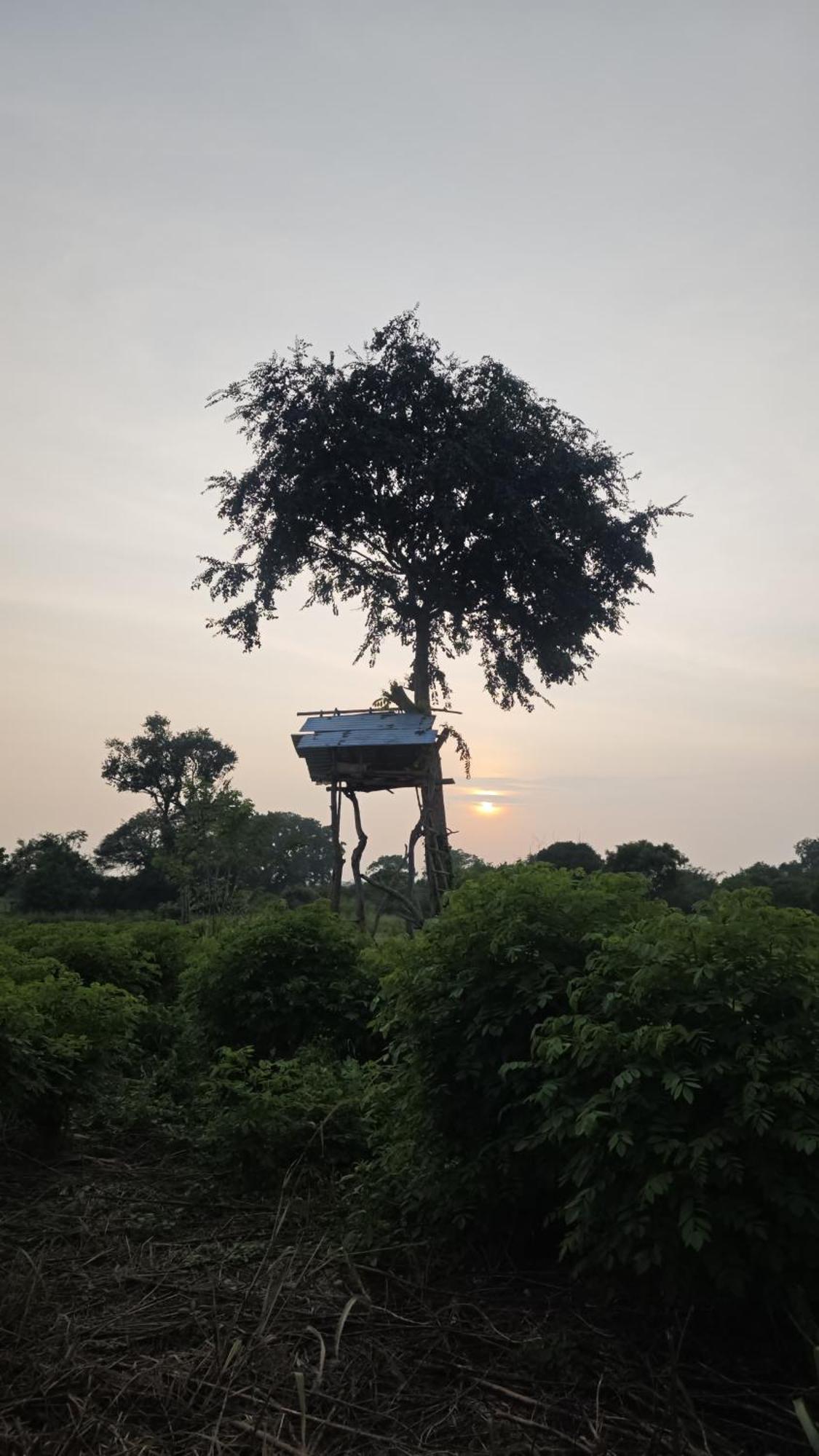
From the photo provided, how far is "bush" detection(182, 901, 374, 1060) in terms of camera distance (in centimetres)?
872

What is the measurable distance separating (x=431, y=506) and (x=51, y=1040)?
21839mm

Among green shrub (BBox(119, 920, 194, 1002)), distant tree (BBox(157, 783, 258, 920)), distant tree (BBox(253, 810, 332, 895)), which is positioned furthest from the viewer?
distant tree (BBox(253, 810, 332, 895))

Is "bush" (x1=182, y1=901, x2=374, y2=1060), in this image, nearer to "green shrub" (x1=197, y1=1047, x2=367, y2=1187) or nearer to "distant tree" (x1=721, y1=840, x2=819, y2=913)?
"green shrub" (x1=197, y1=1047, x2=367, y2=1187)

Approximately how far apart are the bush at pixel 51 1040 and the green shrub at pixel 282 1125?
93 centimetres

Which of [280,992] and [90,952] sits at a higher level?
[90,952]

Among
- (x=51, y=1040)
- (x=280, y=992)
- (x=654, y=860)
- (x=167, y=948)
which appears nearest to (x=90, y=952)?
(x=280, y=992)

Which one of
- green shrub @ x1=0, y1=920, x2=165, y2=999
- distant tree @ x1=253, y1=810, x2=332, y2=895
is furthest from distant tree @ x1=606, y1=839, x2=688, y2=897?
green shrub @ x1=0, y1=920, x2=165, y2=999

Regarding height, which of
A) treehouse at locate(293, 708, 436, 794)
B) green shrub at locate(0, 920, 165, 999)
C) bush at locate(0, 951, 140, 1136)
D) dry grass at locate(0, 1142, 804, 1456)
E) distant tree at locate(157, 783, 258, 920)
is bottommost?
dry grass at locate(0, 1142, 804, 1456)

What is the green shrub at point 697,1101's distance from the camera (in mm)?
3639

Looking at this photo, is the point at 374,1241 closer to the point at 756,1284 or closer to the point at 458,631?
the point at 756,1284

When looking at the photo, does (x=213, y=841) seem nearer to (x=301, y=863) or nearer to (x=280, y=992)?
(x=280, y=992)

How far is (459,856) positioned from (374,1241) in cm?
2052

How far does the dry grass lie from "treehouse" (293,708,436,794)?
14.7m

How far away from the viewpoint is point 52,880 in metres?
39.9
